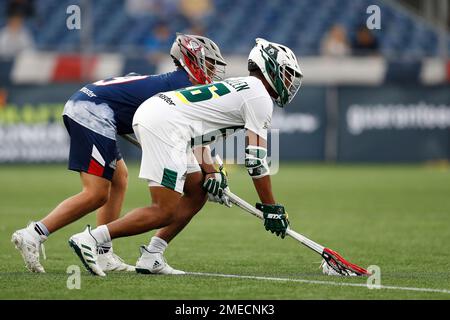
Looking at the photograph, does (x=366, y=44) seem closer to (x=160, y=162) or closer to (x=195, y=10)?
(x=195, y=10)

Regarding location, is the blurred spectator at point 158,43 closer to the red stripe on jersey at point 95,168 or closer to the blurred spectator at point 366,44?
the blurred spectator at point 366,44

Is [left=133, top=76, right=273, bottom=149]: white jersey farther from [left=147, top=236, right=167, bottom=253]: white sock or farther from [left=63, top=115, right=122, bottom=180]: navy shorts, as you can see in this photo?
[left=147, top=236, right=167, bottom=253]: white sock

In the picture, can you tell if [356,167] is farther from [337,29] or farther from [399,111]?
[337,29]

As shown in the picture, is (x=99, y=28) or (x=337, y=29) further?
(x=99, y=28)

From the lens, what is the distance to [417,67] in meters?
23.8

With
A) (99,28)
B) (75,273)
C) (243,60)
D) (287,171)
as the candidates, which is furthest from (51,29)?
(75,273)

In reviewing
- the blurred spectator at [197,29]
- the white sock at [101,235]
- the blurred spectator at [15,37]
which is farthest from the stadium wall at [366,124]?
the white sock at [101,235]

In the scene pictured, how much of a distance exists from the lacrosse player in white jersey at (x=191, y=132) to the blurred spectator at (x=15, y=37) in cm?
1485

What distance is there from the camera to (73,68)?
2244 cm

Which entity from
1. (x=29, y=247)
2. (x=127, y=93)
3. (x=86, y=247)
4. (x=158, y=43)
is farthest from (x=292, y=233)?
(x=158, y=43)

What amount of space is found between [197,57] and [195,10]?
18.1 meters

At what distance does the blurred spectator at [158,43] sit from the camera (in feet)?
74.6

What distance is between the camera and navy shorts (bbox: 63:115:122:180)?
28.2ft
